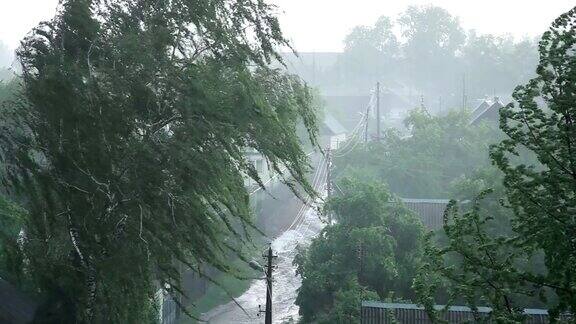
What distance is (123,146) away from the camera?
8.43 meters

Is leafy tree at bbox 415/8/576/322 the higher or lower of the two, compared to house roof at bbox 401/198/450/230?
lower

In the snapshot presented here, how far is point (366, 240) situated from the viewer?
17422 millimetres

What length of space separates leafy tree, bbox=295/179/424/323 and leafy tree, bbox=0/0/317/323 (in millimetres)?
7931

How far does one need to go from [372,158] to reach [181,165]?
79.0 feet

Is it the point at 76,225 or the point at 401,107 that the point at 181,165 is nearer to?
the point at 76,225

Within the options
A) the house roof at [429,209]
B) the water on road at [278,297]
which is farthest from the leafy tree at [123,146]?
the house roof at [429,209]

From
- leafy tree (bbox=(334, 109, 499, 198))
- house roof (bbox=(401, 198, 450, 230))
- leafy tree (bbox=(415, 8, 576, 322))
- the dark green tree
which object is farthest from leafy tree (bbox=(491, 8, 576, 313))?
the dark green tree

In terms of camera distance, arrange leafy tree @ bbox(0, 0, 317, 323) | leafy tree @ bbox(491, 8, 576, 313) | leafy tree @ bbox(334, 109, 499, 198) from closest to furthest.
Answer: leafy tree @ bbox(491, 8, 576, 313) < leafy tree @ bbox(0, 0, 317, 323) < leafy tree @ bbox(334, 109, 499, 198)

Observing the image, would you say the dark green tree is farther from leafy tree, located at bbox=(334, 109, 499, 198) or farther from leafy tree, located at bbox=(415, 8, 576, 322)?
leafy tree, located at bbox=(415, 8, 576, 322)

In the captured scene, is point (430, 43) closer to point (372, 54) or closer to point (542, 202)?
point (372, 54)

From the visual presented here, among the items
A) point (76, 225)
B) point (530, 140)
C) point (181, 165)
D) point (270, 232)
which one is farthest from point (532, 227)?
point (270, 232)

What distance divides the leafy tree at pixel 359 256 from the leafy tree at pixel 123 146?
793 cm

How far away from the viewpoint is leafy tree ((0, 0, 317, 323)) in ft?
27.3

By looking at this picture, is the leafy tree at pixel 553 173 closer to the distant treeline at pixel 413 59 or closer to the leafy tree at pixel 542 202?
the leafy tree at pixel 542 202
